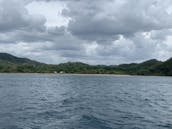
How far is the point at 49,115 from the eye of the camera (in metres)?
38.0

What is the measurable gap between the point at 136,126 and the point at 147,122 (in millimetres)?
3381

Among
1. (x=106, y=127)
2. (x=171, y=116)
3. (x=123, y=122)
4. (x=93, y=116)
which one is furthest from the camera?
(x=171, y=116)

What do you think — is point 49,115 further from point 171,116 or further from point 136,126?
point 171,116

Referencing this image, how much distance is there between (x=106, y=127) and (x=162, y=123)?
7.18 metres

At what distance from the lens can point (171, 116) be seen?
39.9m

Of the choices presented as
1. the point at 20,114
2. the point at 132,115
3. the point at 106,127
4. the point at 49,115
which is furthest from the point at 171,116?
the point at 20,114

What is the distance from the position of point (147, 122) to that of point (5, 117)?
16.6m

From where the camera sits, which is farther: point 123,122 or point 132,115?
point 132,115

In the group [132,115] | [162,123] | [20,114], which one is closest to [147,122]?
[162,123]

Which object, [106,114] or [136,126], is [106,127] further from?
[106,114]

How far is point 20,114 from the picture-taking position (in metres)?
38.5

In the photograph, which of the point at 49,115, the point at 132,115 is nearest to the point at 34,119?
the point at 49,115

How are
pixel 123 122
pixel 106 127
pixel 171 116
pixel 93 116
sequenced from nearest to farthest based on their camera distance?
1. pixel 106 127
2. pixel 123 122
3. pixel 93 116
4. pixel 171 116

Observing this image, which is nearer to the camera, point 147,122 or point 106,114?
point 147,122
